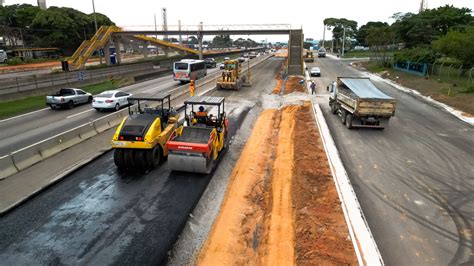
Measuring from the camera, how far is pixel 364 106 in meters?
17.6

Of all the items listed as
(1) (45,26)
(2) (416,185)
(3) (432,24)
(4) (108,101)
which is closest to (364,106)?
(2) (416,185)

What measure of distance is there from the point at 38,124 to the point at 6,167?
365 inches

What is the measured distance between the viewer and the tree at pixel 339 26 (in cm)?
12938

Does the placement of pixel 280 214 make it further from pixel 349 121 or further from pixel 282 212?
pixel 349 121

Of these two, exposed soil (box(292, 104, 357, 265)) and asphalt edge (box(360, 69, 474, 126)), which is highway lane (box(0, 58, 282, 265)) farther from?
asphalt edge (box(360, 69, 474, 126))

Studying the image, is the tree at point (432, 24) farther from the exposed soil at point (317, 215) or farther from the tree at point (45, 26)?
the tree at point (45, 26)

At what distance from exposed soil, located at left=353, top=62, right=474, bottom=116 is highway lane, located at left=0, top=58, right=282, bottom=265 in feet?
72.7

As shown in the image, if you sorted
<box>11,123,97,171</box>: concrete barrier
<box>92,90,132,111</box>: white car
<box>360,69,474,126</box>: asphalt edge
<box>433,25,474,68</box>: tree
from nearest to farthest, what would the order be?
<box>11,123,97,171</box>: concrete barrier < <box>360,69,474,126</box>: asphalt edge < <box>92,90,132,111</box>: white car < <box>433,25,474,68</box>: tree

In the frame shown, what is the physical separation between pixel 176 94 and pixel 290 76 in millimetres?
22188

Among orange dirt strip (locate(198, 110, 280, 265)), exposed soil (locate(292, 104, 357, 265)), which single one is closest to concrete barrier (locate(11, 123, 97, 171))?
orange dirt strip (locate(198, 110, 280, 265))

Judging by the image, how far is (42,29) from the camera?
237 feet

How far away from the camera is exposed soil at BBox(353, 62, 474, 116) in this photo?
24.9 m

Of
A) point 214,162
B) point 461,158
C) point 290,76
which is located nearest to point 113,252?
point 214,162

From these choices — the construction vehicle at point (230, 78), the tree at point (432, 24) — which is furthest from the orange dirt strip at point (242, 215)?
the tree at point (432, 24)
